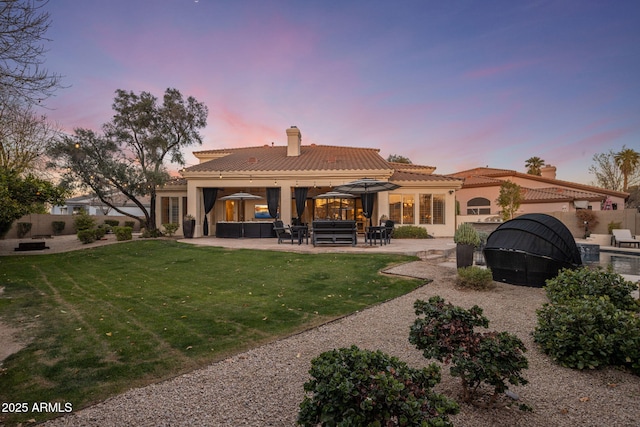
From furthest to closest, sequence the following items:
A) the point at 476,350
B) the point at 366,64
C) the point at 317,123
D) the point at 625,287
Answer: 1. the point at 317,123
2. the point at 366,64
3. the point at 625,287
4. the point at 476,350

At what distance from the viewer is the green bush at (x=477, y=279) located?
6.29m

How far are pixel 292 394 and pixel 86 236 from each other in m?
16.7

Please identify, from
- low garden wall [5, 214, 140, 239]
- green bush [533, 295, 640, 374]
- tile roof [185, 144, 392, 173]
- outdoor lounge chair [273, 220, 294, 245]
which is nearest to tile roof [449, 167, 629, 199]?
tile roof [185, 144, 392, 173]

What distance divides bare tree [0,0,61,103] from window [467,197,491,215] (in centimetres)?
2730

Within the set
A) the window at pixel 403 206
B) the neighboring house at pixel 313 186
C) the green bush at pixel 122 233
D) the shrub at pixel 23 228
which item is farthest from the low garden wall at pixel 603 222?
the shrub at pixel 23 228

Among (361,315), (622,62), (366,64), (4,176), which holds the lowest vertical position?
(361,315)

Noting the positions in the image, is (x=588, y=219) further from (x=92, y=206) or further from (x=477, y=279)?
(x=92, y=206)

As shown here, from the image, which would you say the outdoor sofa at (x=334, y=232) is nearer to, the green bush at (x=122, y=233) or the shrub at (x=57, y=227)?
the green bush at (x=122, y=233)

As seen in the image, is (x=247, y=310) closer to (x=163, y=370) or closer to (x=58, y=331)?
(x=163, y=370)

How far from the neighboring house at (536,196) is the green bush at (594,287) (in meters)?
16.6

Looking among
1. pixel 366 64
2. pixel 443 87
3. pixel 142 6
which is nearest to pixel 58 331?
pixel 142 6

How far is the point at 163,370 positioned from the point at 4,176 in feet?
29.4

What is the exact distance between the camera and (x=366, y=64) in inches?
535

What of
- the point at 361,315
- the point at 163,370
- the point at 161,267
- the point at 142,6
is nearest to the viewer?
the point at 163,370
